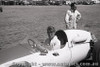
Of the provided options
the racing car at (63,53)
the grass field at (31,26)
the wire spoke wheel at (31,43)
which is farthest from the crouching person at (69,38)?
the grass field at (31,26)

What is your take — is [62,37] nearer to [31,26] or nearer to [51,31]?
[51,31]

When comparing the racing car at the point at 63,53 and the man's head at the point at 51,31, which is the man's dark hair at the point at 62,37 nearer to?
the racing car at the point at 63,53

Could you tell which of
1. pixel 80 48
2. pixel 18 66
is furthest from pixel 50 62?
pixel 80 48

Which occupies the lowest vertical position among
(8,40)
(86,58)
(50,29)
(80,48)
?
(8,40)

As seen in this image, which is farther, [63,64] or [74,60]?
[74,60]

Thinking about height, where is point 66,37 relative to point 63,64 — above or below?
above

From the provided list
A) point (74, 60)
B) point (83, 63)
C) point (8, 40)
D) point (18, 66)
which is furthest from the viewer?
point (8, 40)

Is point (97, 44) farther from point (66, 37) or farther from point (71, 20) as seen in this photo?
point (71, 20)

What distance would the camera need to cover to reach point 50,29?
5.05m

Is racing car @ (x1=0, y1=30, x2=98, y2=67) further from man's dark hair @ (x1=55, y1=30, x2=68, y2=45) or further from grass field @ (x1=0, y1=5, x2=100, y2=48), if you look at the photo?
grass field @ (x1=0, y1=5, x2=100, y2=48)

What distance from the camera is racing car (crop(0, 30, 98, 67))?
13.8 feet

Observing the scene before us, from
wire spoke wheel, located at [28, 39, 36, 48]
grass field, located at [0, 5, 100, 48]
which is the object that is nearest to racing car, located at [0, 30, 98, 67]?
wire spoke wheel, located at [28, 39, 36, 48]

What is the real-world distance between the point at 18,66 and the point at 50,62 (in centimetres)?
78

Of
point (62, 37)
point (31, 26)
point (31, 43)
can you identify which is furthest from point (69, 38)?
point (31, 26)
